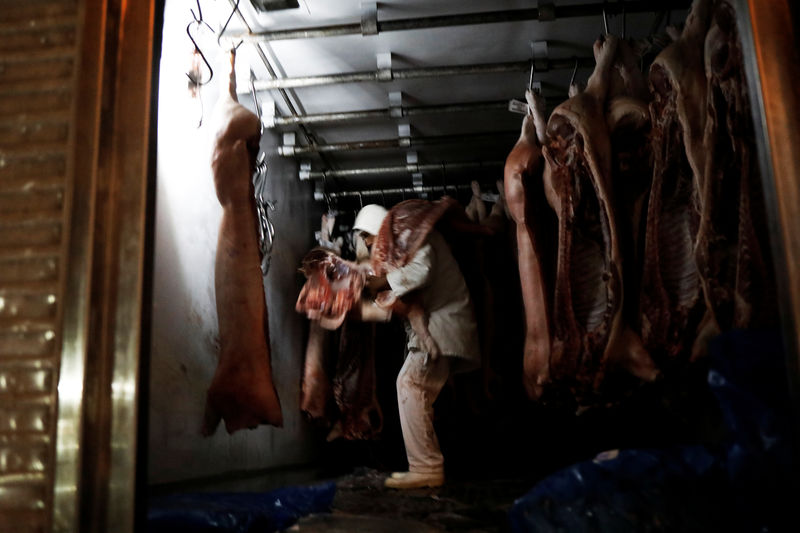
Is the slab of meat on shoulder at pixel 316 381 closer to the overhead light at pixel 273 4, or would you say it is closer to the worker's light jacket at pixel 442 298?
the worker's light jacket at pixel 442 298

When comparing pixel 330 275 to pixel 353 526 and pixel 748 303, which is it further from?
pixel 748 303

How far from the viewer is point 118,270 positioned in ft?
5.05

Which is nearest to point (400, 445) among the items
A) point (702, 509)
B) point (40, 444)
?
point (702, 509)

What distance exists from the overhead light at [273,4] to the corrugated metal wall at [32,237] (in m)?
2.05

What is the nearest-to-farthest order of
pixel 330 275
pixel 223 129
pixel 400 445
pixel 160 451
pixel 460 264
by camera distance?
pixel 160 451 < pixel 223 129 < pixel 330 275 < pixel 460 264 < pixel 400 445

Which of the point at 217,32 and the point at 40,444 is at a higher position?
the point at 217,32

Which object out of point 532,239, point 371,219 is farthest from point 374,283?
point 532,239

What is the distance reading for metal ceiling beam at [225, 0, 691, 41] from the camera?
11.5ft

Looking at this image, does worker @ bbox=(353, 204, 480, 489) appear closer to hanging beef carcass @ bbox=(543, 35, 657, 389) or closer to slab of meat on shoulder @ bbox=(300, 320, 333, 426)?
hanging beef carcass @ bbox=(543, 35, 657, 389)

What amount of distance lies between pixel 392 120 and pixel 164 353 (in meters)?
2.87

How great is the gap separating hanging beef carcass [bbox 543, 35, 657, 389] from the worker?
820mm

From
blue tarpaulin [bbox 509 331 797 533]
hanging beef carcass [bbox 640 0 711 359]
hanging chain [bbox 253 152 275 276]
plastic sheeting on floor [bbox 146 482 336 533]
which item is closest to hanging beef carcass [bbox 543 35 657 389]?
hanging beef carcass [bbox 640 0 711 359]

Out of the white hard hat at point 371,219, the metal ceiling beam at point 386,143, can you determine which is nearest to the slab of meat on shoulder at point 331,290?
the white hard hat at point 371,219

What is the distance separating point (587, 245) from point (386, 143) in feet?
6.82
